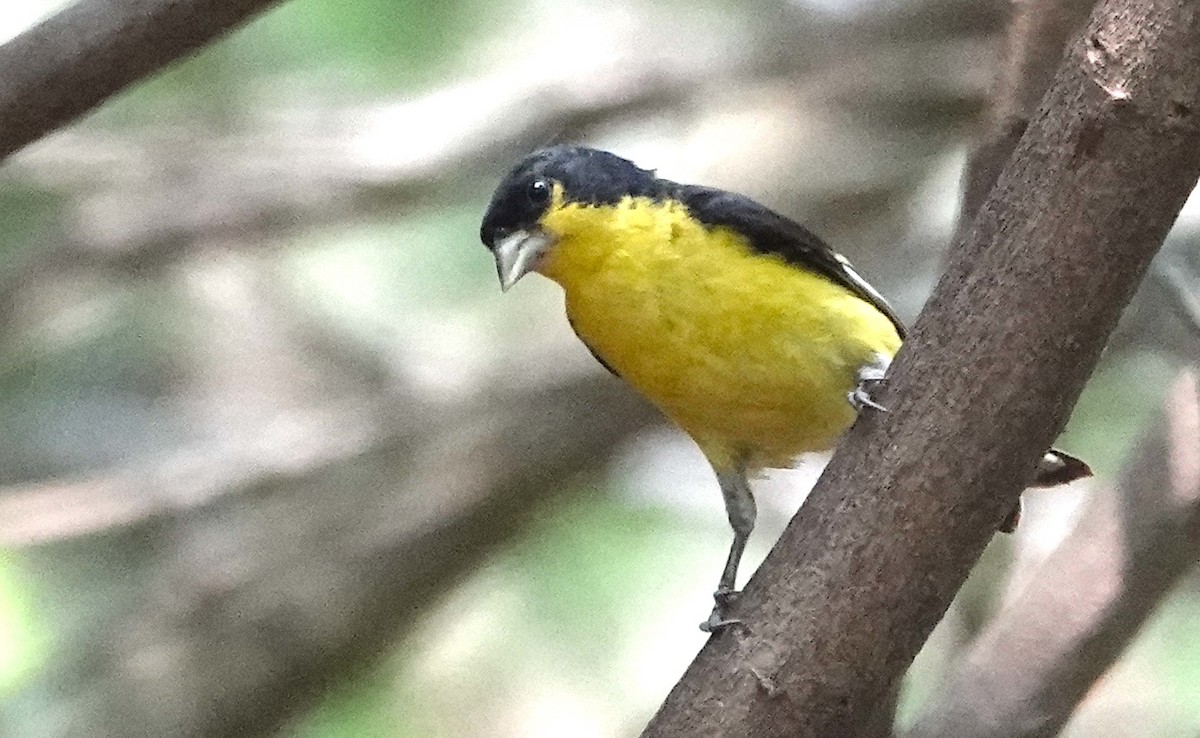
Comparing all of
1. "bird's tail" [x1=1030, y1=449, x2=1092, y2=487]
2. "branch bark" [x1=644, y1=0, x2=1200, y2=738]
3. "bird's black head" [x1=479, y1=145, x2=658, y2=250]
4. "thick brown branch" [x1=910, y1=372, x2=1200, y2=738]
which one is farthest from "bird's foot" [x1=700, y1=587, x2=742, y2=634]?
"bird's black head" [x1=479, y1=145, x2=658, y2=250]

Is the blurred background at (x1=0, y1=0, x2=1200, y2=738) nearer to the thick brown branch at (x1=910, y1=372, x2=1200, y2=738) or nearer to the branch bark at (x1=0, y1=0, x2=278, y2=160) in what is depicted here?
the thick brown branch at (x1=910, y1=372, x2=1200, y2=738)

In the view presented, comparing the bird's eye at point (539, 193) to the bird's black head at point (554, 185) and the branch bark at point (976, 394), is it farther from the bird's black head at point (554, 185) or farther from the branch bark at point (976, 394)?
the branch bark at point (976, 394)

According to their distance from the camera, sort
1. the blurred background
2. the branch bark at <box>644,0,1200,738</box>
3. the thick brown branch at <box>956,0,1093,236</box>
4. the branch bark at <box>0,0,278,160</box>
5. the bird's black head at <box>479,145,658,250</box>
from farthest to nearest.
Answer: the blurred background < the bird's black head at <box>479,145,658,250</box> < the thick brown branch at <box>956,0,1093,236</box> < the branch bark at <box>0,0,278,160</box> < the branch bark at <box>644,0,1200,738</box>

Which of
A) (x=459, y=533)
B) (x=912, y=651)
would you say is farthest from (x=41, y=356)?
(x=912, y=651)

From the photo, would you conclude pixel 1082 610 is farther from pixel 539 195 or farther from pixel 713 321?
pixel 539 195

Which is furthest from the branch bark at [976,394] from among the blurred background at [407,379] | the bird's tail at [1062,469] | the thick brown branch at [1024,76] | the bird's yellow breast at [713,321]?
the blurred background at [407,379]

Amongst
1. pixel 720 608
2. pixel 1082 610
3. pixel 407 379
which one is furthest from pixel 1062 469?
pixel 407 379

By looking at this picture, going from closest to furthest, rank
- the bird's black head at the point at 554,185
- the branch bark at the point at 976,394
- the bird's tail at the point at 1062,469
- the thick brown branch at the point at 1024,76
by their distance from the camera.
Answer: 1. the branch bark at the point at 976,394
2. the thick brown branch at the point at 1024,76
3. the bird's tail at the point at 1062,469
4. the bird's black head at the point at 554,185
